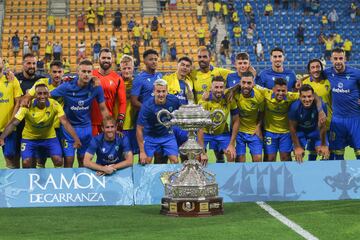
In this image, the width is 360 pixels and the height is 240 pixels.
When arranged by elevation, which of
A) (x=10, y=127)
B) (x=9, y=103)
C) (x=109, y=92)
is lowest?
(x=10, y=127)

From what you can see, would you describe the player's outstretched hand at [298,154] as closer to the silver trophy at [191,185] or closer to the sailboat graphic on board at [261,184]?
the sailboat graphic on board at [261,184]

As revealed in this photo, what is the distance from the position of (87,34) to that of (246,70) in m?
25.0

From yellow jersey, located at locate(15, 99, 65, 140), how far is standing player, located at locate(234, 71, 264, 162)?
236 centimetres

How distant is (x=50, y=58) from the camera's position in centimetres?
3291

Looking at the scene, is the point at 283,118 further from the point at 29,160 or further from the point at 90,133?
the point at 29,160

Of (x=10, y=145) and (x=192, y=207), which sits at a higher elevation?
(x=10, y=145)

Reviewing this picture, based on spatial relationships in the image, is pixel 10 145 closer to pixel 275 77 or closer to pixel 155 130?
pixel 155 130

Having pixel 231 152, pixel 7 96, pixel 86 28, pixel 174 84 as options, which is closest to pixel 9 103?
pixel 7 96

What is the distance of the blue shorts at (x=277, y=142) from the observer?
433 inches

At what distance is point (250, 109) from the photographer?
35.9 feet

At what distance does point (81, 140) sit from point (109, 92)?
76cm

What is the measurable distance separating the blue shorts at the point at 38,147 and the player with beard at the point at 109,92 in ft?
1.91

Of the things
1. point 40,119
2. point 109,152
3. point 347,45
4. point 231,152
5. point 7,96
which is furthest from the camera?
point 347,45

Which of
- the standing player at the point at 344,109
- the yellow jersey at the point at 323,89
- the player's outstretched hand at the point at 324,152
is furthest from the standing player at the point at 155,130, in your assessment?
the standing player at the point at 344,109
